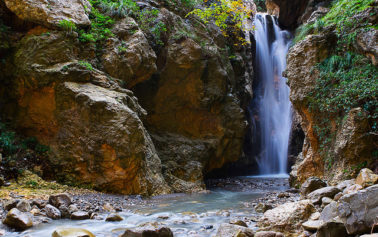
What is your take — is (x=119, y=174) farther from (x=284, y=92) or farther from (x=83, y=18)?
(x=284, y=92)

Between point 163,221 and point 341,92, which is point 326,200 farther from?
point 341,92

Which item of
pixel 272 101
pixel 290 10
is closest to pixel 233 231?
pixel 272 101

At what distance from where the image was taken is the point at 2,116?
8477 mm

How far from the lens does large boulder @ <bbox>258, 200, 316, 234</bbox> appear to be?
13.7 feet

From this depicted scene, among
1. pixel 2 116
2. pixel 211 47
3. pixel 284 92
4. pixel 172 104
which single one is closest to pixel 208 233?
pixel 2 116

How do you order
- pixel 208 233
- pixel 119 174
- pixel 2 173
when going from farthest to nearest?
1. pixel 119 174
2. pixel 2 173
3. pixel 208 233

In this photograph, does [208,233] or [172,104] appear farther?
[172,104]

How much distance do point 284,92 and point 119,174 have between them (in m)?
14.9

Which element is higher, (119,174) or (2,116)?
(2,116)

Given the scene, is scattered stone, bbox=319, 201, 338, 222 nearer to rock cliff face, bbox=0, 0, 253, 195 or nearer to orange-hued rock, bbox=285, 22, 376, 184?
orange-hued rock, bbox=285, 22, 376, 184

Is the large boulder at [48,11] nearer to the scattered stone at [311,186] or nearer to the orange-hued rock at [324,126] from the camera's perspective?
the orange-hued rock at [324,126]

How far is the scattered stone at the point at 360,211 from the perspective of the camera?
10.5 ft

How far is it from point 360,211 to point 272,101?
17.2m

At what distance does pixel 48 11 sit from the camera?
28.3 feet
